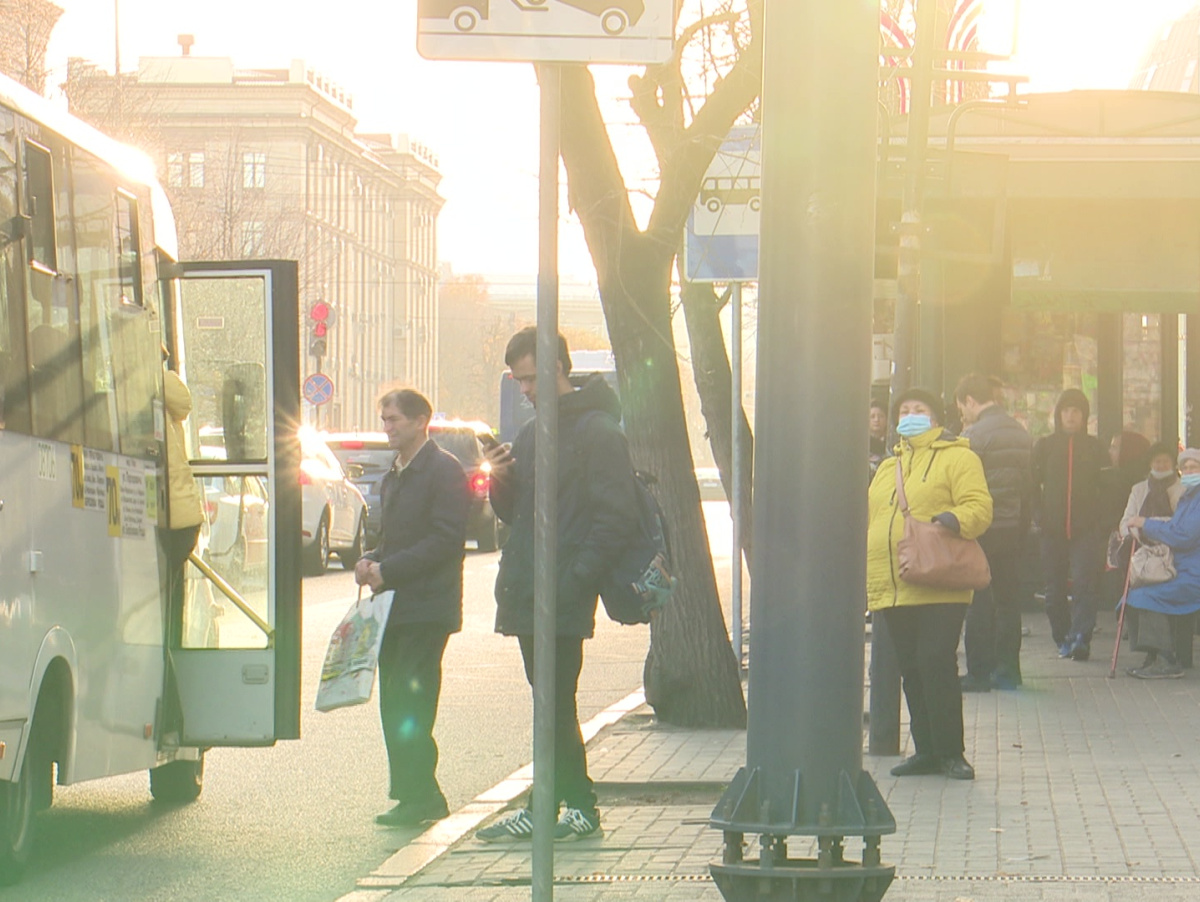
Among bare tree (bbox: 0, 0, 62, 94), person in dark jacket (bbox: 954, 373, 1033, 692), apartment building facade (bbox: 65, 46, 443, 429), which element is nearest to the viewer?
person in dark jacket (bbox: 954, 373, 1033, 692)

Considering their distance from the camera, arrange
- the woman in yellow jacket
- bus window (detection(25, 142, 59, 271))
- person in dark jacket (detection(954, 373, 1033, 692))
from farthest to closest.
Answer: person in dark jacket (detection(954, 373, 1033, 692)) < the woman in yellow jacket < bus window (detection(25, 142, 59, 271))

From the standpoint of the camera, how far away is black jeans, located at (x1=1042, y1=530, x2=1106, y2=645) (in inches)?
585

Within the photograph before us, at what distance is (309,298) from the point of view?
7512cm

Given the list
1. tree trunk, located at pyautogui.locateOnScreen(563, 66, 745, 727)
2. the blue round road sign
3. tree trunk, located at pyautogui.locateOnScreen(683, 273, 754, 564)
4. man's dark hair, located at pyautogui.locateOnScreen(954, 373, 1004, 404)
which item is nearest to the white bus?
tree trunk, located at pyautogui.locateOnScreen(563, 66, 745, 727)

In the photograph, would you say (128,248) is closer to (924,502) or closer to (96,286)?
(96,286)

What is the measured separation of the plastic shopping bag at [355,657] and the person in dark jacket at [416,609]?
4.9 inches

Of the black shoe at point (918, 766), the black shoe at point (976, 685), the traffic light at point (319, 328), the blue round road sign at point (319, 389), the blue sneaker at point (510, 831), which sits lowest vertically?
the black shoe at point (976, 685)

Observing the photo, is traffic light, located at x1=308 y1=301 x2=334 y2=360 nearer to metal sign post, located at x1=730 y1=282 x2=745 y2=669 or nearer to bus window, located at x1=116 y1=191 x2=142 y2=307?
metal sign post, located at x1=730 y1=282 x2=745 y2=669

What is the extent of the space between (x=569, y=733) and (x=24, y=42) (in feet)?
94.3

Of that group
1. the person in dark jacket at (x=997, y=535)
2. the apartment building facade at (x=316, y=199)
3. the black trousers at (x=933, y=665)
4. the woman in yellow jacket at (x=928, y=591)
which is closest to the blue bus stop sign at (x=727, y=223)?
the person in dark jacket at (x=997, y=535)

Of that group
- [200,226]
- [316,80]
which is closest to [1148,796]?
[200,226]

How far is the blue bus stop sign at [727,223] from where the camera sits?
13711 millimetres

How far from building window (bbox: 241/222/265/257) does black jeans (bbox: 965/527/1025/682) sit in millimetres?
39193

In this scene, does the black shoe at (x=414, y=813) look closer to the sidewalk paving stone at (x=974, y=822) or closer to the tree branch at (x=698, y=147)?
the sidewalk paving stone at (x=974, y=822)
